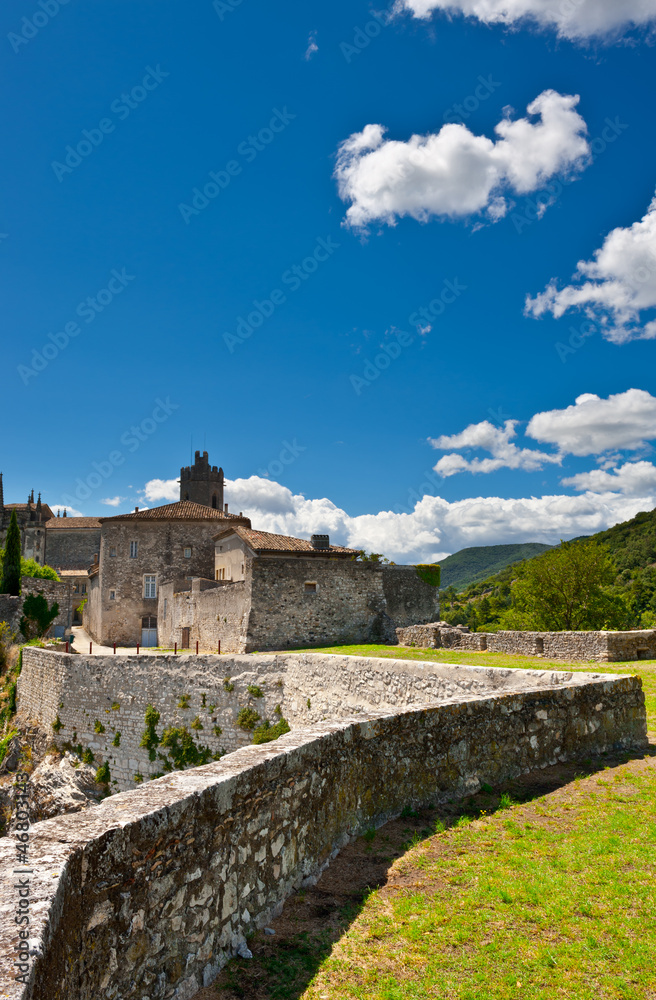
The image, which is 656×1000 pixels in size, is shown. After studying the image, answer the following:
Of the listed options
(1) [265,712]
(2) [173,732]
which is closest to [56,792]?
(2) [173,732]

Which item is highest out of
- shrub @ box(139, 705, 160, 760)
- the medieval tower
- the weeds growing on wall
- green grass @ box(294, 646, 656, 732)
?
the medieval tower

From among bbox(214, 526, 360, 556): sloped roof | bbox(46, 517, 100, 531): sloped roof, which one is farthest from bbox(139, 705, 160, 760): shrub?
bbox(46, 517, 100, 531): sloped roof

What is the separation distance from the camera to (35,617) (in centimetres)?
3594

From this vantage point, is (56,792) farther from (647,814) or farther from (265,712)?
(647,814)

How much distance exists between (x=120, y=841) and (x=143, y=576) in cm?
4323

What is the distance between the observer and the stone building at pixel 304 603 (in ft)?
87.1

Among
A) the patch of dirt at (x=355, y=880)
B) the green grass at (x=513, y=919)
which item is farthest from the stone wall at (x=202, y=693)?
the green grass at (x=513, y=919)

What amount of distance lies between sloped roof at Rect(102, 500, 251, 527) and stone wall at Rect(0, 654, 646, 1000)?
130ft

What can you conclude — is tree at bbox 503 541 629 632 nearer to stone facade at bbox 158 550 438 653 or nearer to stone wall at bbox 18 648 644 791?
stone facade at bbox 158 550 438 653

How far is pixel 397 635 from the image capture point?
2633cm

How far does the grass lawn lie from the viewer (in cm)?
362

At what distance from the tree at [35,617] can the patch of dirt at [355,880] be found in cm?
3447

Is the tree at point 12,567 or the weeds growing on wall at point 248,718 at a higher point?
the tree at point 12,567

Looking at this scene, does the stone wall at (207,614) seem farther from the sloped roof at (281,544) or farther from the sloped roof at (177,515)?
the sloped roof at (177,515)
